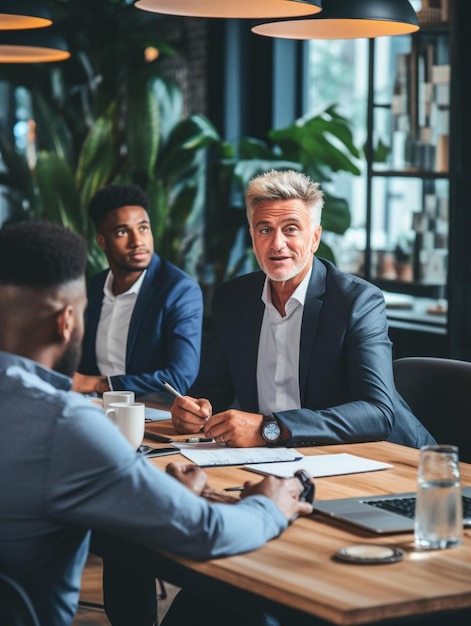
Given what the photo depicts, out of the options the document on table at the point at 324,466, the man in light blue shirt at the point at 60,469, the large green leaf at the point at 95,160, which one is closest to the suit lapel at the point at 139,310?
the document on table at the point at 324,466


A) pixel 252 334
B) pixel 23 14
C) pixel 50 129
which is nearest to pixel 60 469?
pixel 252 334

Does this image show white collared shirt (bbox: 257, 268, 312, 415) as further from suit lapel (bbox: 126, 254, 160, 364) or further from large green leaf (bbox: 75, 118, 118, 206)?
large green leaf (bbox: 75, 118, 118, 206)

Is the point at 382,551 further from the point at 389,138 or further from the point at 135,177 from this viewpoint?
the point at 135,177

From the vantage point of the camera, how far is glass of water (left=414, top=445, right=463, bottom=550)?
6.23ft

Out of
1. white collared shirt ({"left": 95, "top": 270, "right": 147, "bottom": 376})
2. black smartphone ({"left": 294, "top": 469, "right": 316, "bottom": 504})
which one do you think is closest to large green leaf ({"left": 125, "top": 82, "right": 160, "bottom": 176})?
white collared shirt ({"left": 95, "top": 270, "right": 147, "bottom": 376})

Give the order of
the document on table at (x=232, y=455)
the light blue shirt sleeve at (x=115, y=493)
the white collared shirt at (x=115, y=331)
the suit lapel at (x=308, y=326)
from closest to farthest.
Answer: the light blue shirt sleeve at (x=115, y=493) → the document on table at (x=232, y=455) → the suit lapel at (x=308, y=326) → the white collared shirt at (x=115, y=331)

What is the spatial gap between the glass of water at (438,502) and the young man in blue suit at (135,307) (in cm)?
200

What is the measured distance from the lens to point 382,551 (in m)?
1.85

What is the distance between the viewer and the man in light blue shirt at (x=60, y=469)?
69.1 inches

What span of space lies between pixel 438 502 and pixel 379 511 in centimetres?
21

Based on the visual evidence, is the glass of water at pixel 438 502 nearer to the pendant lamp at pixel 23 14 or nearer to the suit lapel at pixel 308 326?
the suit lapel at pixel 308 326

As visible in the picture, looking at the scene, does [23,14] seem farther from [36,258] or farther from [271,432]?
[36,258]

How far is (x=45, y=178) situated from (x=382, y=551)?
5179 mm

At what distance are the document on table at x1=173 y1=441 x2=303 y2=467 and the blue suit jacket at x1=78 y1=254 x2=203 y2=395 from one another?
1.19m
